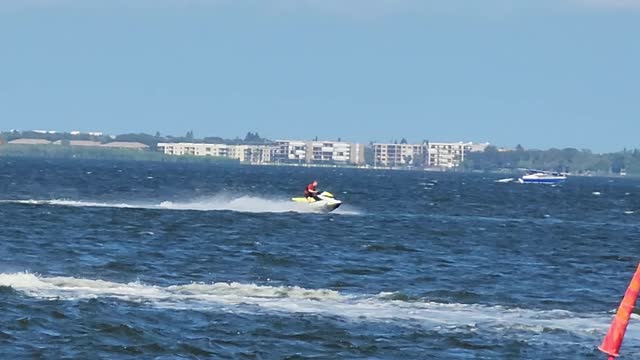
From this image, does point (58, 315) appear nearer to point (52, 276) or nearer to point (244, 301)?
point (244, 301)

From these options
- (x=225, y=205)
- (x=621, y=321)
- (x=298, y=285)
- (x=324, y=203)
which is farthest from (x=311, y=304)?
(x=225, y=205)

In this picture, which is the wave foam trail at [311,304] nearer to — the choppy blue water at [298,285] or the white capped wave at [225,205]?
the choppy blue water at [298,285]

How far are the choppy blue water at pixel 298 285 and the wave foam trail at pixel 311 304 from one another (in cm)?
5

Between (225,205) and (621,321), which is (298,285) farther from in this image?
(225,205)

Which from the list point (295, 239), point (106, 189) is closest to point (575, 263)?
point (295, 239)

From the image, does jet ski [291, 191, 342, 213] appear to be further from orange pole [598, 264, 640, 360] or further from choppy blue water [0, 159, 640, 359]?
orange pole [598, 264, 640, 360]

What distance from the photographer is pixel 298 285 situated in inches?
1638

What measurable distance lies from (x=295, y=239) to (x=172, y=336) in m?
31.1

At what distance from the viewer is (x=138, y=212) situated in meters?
79.9

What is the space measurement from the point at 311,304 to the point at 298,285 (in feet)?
18.4

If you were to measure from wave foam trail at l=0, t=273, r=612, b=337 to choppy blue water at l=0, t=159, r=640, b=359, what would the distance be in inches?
2.0

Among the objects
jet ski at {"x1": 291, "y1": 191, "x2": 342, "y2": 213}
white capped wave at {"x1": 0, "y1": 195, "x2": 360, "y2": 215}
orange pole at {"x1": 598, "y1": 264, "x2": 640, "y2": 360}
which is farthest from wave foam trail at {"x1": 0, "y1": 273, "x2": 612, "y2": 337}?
white capped wave at {"x1": 0, "y1": 195, "x2": 360, "y2": 215}

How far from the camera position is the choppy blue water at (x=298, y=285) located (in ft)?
99.2

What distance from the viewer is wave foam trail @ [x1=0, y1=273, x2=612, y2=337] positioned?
34156 millimetres
